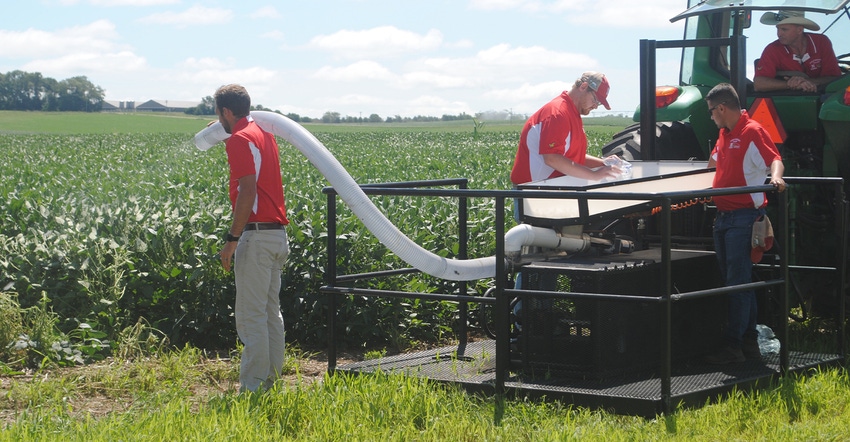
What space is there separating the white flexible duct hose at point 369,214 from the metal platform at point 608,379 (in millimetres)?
586

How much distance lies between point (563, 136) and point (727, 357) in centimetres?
166

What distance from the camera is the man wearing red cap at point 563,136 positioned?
241 inches

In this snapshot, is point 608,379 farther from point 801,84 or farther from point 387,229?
point 801,84

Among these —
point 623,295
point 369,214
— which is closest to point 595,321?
point 623,295

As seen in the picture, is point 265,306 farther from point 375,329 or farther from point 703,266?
point 703,266

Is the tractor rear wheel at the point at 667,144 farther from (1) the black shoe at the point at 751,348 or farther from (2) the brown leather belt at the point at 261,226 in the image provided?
(2) the brown leather belt at the point at 261,226

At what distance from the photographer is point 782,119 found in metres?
6.99

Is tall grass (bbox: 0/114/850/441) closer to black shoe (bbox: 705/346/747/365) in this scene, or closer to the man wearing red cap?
black shoe (bbox: 705/346/747/365)

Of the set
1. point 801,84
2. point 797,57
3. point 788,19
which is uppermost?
point 788,19

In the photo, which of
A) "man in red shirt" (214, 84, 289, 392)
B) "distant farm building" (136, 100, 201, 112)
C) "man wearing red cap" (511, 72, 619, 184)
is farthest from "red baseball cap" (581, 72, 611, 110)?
"distant farm building" (136, 100, 201, 112)

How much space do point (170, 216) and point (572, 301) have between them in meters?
3.98

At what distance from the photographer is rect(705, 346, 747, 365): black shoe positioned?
5.73 meters

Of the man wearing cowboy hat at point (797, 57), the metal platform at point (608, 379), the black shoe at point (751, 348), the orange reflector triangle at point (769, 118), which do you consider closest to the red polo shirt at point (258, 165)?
the metal platform at point (608, 379)

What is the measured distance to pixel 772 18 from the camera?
752 centimetres
